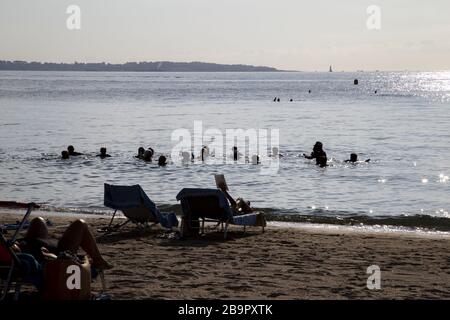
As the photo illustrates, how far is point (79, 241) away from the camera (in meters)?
7.67

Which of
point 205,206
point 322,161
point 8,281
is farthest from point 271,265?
point 322,161

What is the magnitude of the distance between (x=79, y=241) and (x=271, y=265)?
11.2 ft

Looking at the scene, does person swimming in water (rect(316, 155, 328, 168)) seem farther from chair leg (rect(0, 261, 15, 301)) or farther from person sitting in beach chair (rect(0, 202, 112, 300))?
chair leg (rect(0, 261, 15, 301))

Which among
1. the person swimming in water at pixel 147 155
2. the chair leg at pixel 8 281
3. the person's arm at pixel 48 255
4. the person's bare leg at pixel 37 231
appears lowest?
the person swimming in water at pixel 147 155

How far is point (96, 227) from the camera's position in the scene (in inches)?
555

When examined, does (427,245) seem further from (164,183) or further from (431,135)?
(431,135)

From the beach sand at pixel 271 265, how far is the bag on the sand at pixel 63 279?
3.25 feet

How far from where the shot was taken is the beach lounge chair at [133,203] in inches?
499

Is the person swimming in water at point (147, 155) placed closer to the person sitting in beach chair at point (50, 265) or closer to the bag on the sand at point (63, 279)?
the person sitting in beach chair at point (50, 265)

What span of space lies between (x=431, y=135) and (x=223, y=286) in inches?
1629

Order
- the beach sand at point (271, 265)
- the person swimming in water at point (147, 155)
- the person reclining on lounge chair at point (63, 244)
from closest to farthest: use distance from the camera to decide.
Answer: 1. the person reclining on lounge chair at point (63, 244)
2. the beach sand at point (271, 265)
3. the person swimming in water at point (147, 155)

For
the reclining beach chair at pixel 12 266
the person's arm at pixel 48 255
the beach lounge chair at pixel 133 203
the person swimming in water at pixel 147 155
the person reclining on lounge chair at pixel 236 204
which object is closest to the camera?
the reclining beach chair at pixel 12 266

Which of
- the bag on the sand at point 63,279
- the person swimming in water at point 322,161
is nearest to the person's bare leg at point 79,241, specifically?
the bag on the sand at point 63,279

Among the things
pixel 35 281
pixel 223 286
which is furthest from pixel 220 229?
pixel 35 281
